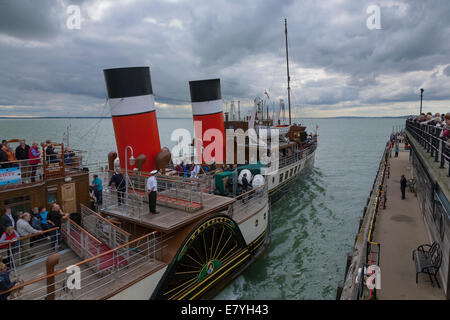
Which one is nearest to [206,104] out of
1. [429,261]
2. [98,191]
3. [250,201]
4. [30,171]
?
[250,201]

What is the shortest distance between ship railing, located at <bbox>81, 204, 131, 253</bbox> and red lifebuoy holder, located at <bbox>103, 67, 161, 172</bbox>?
2.77 metres

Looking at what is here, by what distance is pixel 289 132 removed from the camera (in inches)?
1361

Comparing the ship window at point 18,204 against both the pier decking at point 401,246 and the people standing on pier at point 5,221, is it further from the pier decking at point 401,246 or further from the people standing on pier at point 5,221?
the pier decking at point 401,246

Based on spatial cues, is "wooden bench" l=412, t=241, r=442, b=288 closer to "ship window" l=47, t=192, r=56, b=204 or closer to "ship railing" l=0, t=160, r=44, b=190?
"ship window" l=47, t=192, r=56, b=204

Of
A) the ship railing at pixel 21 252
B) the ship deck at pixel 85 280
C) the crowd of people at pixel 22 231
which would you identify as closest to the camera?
the ship deck at pixel 85 280

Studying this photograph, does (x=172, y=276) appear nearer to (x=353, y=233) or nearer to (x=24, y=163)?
(x=24, y=163)

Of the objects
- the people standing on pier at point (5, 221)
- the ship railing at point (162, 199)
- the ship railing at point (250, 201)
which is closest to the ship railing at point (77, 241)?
the ship railing at point (162, 199)

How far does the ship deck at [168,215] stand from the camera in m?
8.61

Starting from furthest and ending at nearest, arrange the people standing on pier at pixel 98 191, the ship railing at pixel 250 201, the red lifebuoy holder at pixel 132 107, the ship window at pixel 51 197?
the people standing on pier at pixel 98 191 → the ship railing at pixel 250 201 → the red lifebuoy holder at pixel 132 107 → the ship window at pixel 51 197

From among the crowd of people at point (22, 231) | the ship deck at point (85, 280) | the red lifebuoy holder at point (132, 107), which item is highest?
the red lifebuoy holder at point (132, 107)

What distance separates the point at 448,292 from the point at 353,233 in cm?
1020

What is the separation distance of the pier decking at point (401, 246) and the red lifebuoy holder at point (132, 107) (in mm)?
10502

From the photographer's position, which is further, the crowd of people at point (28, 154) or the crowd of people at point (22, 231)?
the crowd of people at point (28, 154)
